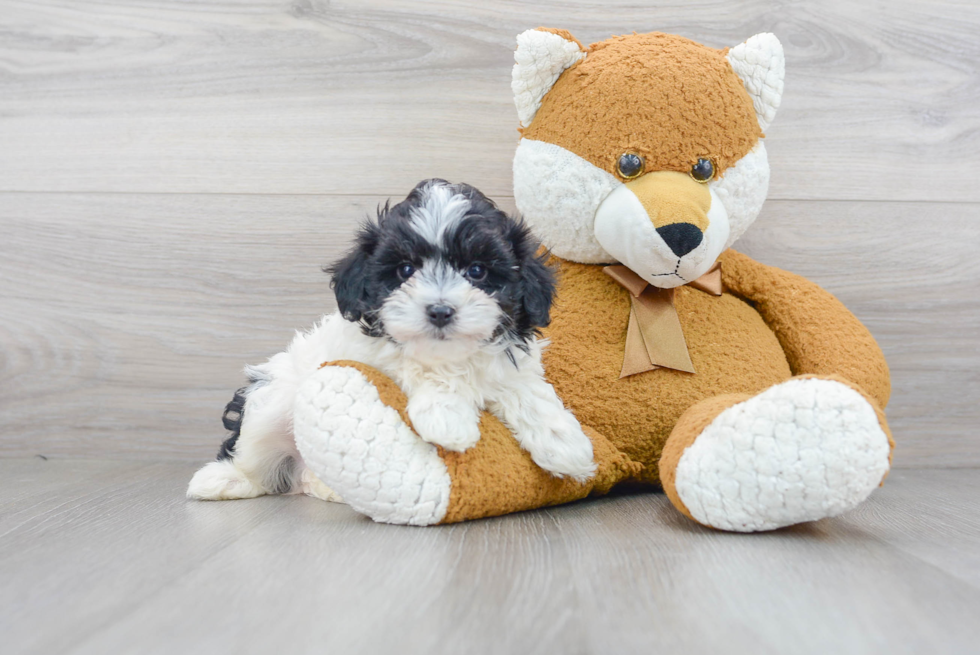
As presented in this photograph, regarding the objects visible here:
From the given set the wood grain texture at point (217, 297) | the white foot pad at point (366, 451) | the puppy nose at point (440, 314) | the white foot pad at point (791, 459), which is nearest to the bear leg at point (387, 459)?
the white foot pad at point (366, 451)

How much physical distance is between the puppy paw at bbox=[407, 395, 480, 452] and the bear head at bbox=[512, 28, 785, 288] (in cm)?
39

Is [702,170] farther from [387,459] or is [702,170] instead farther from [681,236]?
[387,459]

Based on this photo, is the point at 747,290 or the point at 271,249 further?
the point at 271,249

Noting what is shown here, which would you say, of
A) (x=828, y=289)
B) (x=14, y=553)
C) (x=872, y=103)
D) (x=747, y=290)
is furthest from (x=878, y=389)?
(x=14, y=553)

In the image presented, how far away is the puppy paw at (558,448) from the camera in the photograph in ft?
3.52

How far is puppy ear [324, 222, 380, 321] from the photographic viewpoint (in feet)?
3.40

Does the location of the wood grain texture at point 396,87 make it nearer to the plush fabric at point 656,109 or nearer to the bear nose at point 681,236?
the plush fabric at point 656,109

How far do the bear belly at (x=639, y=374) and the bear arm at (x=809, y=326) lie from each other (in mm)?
40

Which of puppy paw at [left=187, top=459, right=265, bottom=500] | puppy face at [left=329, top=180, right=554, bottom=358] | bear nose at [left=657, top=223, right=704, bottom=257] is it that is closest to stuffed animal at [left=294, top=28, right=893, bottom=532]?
bear nose at [left=657, top=223, right=704, bottom=257]

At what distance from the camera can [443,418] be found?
1005mm

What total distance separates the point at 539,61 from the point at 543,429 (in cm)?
61

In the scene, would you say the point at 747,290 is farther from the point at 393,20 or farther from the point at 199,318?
the point at 199,318

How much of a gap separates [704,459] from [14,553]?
2.99 ft

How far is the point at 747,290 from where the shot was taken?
1.37 meters
